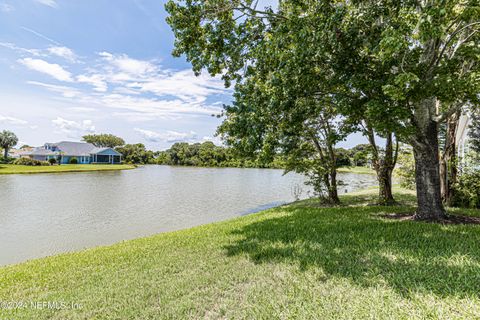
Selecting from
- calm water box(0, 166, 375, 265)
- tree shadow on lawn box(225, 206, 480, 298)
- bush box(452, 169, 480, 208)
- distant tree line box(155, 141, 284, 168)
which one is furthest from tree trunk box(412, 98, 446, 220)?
distant tree line box(155, 141, 284, 168)

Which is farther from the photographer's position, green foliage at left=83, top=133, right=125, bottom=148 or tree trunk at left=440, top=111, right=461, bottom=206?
green foliage at left=83, top=133, right=125, bottom=148

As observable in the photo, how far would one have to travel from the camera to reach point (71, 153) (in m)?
53.2

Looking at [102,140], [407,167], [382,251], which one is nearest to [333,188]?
[407,167]

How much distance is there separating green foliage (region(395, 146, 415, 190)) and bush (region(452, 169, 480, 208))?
3681mm

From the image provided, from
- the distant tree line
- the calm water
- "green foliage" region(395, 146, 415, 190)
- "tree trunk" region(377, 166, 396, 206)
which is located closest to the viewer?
the calm water

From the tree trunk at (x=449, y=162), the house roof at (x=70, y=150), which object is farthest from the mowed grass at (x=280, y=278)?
the house roof at (x=70, y=150)

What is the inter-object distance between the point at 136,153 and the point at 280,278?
74.1 m

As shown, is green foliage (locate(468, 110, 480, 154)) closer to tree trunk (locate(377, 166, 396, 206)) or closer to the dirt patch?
tree trunk (locate(377, 166, 396, 206))

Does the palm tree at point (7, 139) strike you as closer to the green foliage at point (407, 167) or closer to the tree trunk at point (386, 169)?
the tree trunk at point (386, 169)

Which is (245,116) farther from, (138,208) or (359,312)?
(138,208)

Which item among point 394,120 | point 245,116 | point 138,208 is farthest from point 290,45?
point 138,208

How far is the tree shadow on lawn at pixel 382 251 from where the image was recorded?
3158 mm

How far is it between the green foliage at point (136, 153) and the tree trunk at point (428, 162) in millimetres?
71463

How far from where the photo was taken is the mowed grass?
9.27ft
